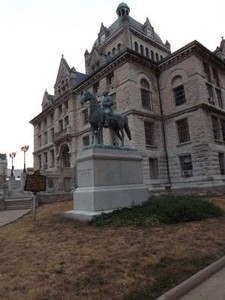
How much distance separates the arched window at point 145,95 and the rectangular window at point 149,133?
211 cm

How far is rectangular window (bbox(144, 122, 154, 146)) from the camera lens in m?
30.1

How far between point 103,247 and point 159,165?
2333 centimetres

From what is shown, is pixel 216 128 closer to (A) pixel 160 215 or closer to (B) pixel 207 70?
(B) pixel 207 70

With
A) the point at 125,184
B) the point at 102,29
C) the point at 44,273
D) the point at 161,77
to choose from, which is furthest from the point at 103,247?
the point at 102,29

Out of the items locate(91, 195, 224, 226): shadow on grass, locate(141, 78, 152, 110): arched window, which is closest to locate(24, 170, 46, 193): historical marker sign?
locate(91, 195, 224, 226): shadow on grass

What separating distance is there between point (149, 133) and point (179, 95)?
18.8 ft

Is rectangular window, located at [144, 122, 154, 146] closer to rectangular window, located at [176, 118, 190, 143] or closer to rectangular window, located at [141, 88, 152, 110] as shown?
rectangular window, located at [141, 88, 152, 110]

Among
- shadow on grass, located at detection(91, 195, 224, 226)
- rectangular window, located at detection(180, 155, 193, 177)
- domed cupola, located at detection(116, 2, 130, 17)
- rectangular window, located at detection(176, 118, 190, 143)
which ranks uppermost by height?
domed cupola, located at detection(116, 2, 130, 17)

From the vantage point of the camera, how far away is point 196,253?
6.42 metres

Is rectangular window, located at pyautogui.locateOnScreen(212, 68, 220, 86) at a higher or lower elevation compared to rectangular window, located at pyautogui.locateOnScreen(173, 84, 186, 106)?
higher

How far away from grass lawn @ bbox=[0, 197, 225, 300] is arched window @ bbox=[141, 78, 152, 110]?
22.6 meters

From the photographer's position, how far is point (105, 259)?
243 inches

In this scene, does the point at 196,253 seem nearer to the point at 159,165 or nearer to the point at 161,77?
the point at 159,165

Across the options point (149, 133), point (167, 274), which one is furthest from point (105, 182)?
point (149, 133)
